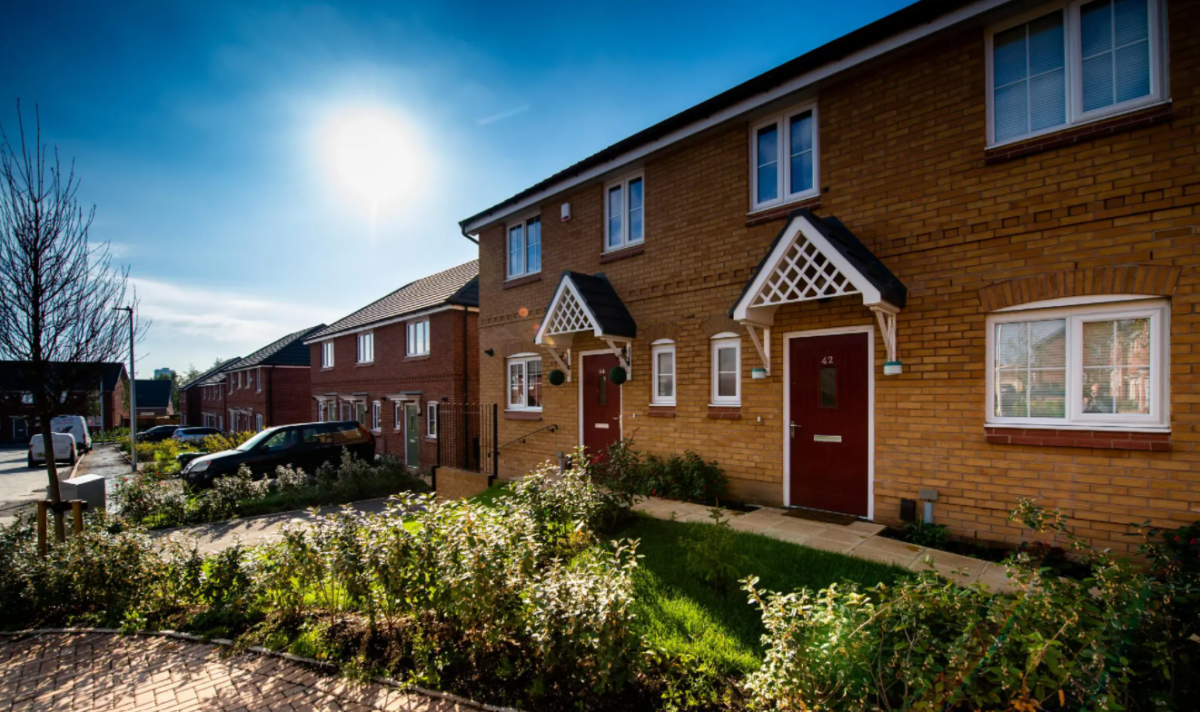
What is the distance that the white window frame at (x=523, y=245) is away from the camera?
11.6 m

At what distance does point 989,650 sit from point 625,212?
8682 mm

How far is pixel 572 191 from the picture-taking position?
10883 mm

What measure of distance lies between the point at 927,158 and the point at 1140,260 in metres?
2.26

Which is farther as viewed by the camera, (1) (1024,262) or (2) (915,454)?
(2) (915,454)

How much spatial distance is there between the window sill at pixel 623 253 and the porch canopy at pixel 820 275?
9.63 ft

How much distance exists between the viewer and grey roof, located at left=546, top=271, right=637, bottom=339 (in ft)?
29.9

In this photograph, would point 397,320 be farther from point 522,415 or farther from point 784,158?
point 784,158

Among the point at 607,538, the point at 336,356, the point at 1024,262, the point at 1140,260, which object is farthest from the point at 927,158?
the point at 336,356

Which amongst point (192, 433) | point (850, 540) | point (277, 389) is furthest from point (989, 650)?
point (192, 433)

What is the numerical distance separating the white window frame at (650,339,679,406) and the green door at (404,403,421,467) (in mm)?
11994

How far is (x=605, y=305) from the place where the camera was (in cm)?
939

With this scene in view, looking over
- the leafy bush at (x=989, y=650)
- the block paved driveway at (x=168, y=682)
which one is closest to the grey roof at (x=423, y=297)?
the block paved driveway at (x=168, y=682)

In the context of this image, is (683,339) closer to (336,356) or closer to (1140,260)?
(1140,260)

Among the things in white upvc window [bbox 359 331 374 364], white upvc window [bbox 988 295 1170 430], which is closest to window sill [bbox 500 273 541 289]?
white upvc window [bbox 988 295 1170 430]
